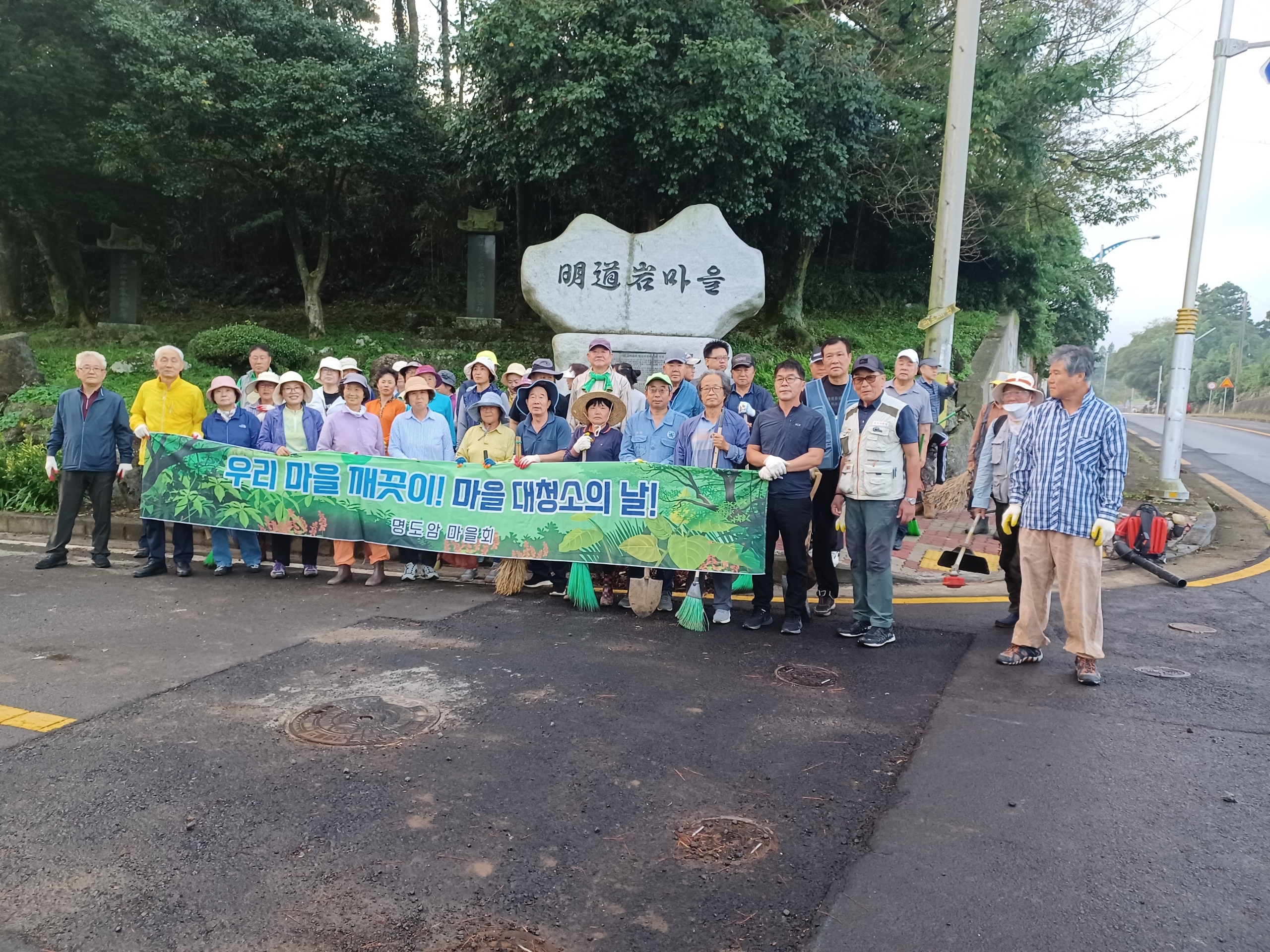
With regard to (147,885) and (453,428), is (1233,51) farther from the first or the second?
(147,885)

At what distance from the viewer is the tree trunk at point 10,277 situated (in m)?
20.1

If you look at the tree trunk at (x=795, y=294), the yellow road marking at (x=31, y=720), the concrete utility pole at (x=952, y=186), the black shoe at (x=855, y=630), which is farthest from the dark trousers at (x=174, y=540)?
the tree trunk at (x=795, y=294)

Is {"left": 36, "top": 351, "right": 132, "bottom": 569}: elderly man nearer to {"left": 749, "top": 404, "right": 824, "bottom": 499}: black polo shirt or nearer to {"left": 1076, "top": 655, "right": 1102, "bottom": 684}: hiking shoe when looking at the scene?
{"left": 749, "top": 404, "right": 824, "bottom": 499}: black polo shirt

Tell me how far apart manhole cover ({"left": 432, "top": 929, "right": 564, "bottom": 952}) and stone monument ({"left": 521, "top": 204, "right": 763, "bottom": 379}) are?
8.09 m

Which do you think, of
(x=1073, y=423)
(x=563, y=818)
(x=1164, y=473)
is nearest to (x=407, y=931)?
(x=563, y=818)

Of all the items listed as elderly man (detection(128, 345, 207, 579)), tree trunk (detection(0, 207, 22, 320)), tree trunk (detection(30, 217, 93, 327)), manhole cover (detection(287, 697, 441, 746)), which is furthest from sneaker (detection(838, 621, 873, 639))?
tree trunk (detection(0, 207, 22, 320))

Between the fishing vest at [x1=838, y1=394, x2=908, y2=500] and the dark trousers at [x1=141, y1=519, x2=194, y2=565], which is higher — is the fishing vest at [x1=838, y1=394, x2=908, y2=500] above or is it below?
above

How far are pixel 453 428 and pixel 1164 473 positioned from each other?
8836mm

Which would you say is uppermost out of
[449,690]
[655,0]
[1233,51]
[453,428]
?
[655,0]

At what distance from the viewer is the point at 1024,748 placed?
388 cm

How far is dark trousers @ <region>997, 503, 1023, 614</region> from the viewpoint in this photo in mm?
5875

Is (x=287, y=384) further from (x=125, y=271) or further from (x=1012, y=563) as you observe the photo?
(x=125, y=271)

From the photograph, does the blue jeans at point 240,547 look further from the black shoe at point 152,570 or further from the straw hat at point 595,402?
the straw hat at point 595,402

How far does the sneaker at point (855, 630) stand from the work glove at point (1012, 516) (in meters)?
1.08
